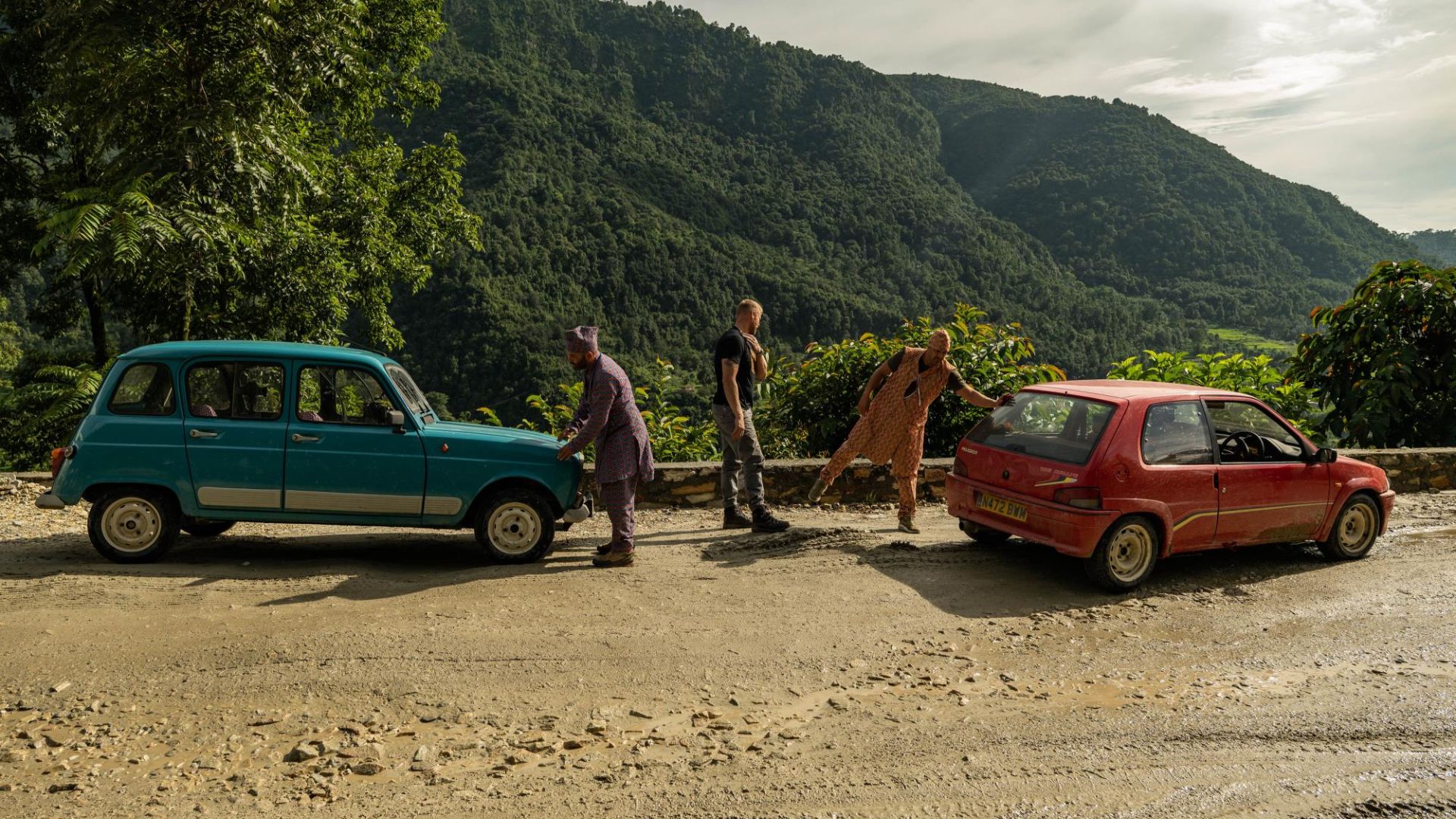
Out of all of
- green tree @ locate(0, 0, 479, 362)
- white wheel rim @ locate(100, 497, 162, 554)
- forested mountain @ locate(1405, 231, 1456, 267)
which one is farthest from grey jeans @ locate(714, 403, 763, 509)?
forested mountain @ locate(1405, 231, 1456, 267)

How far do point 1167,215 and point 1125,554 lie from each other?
398ft

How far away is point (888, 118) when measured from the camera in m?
136

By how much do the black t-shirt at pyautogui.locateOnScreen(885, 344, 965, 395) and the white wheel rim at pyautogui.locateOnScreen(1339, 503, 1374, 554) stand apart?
3.34 m

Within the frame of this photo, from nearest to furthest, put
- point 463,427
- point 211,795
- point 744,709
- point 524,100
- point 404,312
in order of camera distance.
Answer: point 211,795 < point 744,709 < point 463,427 < point 404,312 < point 524,100

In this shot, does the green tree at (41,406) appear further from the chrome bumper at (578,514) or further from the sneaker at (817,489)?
the sneaker at (817,489)

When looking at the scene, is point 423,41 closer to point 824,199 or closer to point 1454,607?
point 1454,607

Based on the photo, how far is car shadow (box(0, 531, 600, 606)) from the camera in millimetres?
6578

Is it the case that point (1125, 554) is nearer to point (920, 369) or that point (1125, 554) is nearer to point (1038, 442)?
point (1038, 442)

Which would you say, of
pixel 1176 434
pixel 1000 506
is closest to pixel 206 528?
pixel 1000 506

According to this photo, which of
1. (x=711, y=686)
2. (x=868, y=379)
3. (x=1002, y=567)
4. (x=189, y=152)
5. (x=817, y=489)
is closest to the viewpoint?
(x=711, y=686)

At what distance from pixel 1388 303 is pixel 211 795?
1507 centimetres

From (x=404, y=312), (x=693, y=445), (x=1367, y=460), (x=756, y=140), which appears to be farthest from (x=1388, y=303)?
(x=756, y=140)

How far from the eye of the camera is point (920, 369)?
8484 millimetres

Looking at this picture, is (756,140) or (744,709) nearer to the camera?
(744,709)
